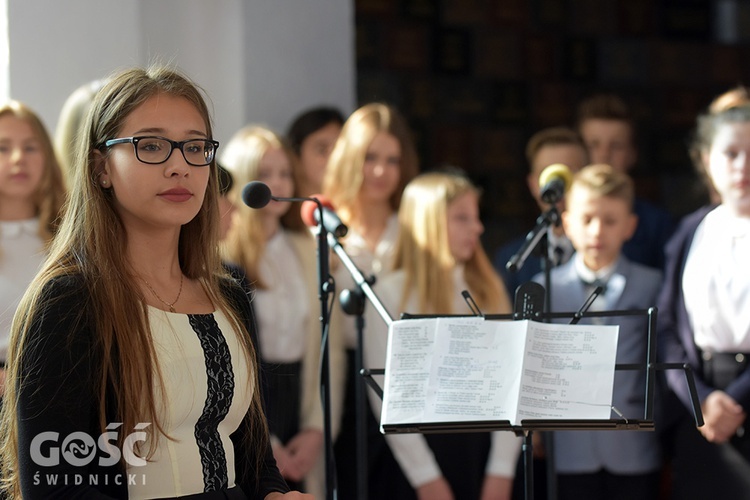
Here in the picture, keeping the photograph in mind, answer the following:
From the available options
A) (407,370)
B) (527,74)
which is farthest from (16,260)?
(527,74)

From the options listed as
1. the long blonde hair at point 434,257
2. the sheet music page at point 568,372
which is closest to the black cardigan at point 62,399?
the sheet music page at point 568,372


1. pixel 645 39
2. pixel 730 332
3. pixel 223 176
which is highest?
pixel 645 39

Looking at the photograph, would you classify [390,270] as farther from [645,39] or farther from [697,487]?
[645,39]

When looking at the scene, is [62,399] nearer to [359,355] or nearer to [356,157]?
[359,355]

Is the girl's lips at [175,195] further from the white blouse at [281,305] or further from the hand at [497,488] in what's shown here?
the hand at [497,488]

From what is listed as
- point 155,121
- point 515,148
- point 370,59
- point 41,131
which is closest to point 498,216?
point 515,148

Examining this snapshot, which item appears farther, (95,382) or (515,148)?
(515,148)

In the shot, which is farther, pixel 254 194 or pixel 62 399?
pixel 254 194

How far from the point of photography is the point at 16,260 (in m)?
3.23

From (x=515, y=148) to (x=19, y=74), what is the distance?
3356mm

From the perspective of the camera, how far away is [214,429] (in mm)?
1905

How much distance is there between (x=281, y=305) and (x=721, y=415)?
151 centimetres

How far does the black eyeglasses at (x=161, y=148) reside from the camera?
1878mm

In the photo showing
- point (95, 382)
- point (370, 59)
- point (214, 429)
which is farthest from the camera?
point (370, 59)
